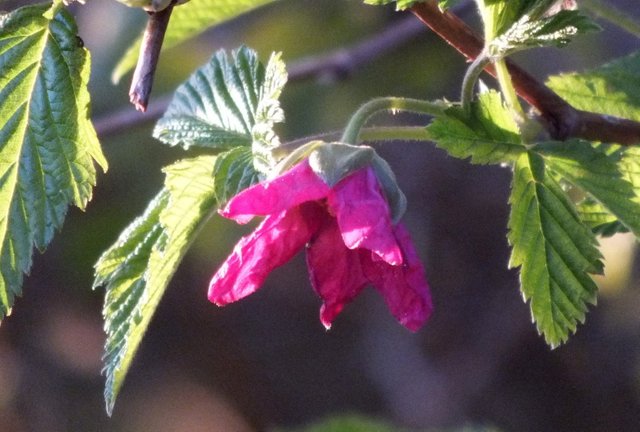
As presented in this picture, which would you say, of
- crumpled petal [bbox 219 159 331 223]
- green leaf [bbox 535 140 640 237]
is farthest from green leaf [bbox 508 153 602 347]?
crumpled petal [bbox 219 159 331 223]

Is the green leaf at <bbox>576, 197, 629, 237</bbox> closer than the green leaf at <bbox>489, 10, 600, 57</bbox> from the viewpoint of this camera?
No

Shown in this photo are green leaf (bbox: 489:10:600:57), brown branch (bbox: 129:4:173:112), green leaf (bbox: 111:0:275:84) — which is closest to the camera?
brown branch (bbox: 129:4:173:112)

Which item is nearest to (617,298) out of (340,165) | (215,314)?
(215,314)

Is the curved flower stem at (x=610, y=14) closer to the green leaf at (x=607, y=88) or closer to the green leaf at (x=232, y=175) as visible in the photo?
the green leaf at (x=607, y=88)

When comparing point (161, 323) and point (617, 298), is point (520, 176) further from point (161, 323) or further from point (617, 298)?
point (161, 323)

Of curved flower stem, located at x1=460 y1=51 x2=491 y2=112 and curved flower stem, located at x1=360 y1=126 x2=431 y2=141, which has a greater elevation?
curved flower stem, located at x1=460 y1=51 x2=491 y2=112

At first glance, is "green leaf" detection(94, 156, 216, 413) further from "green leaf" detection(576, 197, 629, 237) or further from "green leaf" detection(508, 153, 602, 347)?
"green leaf" detection(576, 197, 629, 237)
